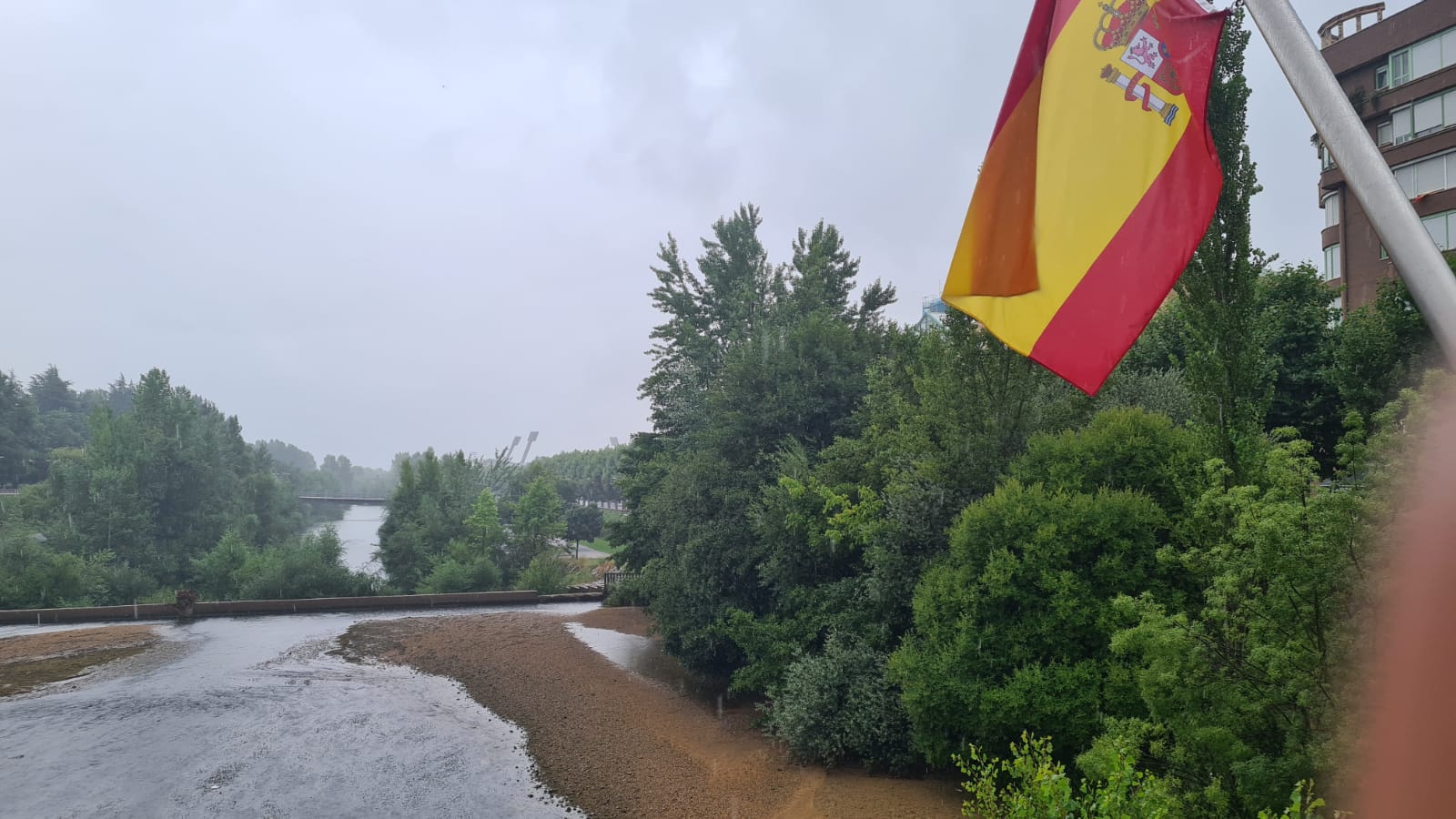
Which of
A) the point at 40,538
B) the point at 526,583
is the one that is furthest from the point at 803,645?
the point at 40,538

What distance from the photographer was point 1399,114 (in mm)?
26125

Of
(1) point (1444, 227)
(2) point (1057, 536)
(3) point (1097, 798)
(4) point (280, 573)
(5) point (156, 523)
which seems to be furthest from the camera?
(5) point (156, 523)

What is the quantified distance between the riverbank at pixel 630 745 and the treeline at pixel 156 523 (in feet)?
50.7

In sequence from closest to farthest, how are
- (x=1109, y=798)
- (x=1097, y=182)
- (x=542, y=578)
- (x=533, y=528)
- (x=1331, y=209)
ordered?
(x=1097, y=182), (x=1109, y=798), (x=1331, y=209), (x=542, y=578), (x=533, y=528)

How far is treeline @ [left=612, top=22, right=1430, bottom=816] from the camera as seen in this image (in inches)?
285

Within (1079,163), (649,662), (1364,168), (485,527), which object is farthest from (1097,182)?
(485,527)

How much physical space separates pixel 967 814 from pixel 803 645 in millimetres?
10176

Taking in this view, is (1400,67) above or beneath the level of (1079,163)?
above

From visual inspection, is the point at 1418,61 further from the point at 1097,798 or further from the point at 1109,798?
the point at 1109,798

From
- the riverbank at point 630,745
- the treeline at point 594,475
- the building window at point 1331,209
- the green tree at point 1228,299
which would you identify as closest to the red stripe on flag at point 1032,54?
the green tree at point 1228,299

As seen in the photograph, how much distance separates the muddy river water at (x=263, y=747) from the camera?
1442 centimetres

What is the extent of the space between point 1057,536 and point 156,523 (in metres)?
53.9

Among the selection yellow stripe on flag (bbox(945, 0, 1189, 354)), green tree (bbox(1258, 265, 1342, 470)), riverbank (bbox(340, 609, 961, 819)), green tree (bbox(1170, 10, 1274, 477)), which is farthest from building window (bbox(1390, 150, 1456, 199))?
yellow stripe on flag (bbox(945, 0, 1189, 354))

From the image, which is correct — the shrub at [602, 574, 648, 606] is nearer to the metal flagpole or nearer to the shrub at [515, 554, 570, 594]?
the shrub at [515, 554, 570, 594]
